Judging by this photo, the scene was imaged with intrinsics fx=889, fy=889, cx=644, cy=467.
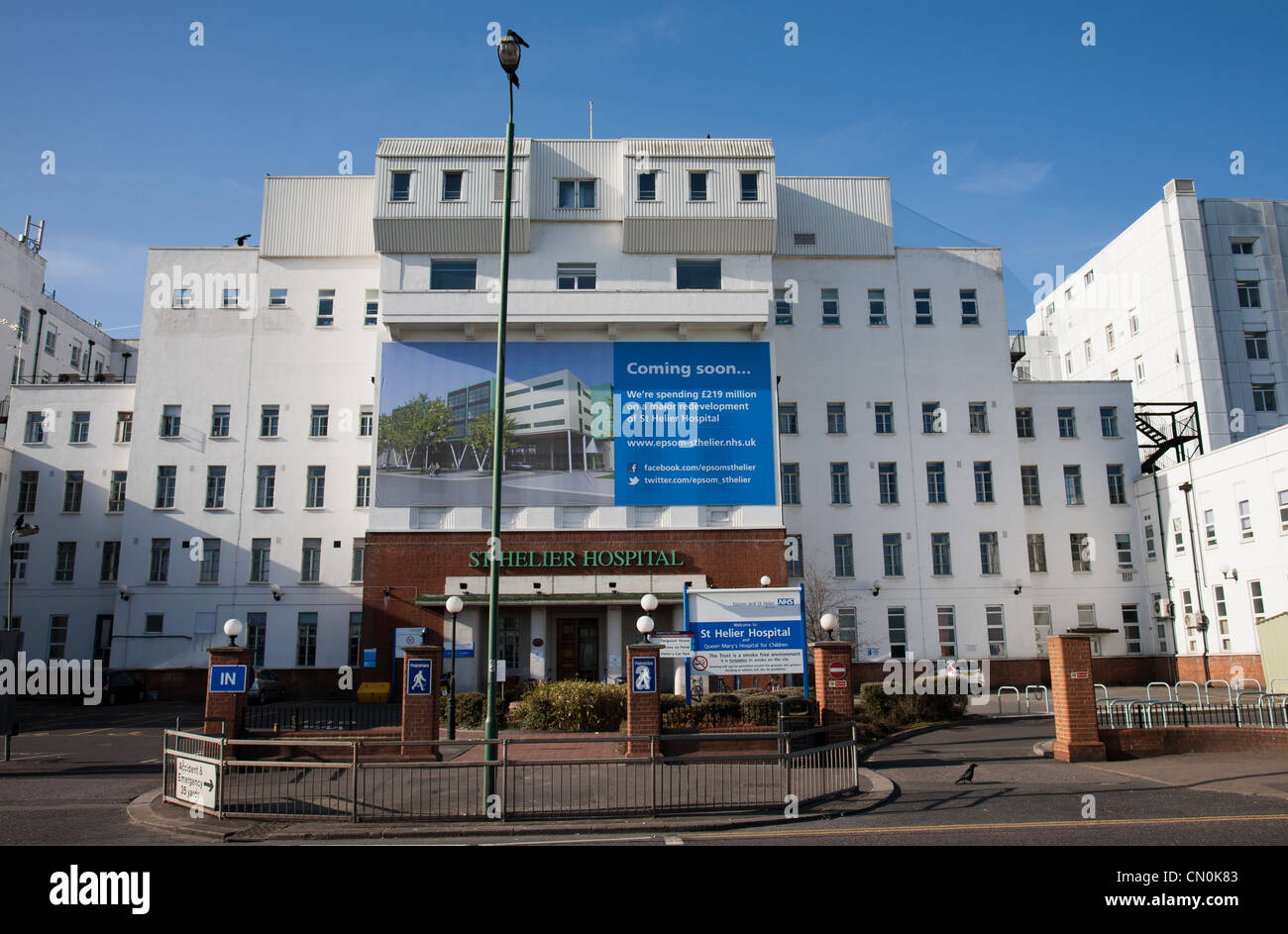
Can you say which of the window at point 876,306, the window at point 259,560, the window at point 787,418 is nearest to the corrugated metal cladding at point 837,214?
the window at point 876,306

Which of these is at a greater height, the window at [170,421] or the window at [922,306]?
the window at [922,306]

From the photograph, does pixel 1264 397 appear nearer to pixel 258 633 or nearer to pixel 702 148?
pixel 702 148

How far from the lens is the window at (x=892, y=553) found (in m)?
39.3

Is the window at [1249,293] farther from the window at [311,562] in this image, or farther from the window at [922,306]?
the window at [311,562]

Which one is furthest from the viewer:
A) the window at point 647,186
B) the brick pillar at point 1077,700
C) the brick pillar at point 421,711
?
the window at point 647,186

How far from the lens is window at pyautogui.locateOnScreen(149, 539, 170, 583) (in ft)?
127

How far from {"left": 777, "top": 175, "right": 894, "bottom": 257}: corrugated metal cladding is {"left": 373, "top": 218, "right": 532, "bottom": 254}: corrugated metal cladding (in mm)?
12703

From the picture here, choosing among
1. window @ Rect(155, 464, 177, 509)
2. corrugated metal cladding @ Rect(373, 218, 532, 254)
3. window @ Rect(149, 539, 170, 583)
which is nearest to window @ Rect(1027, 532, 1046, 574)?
corrugated metal cladding @ Rect(373, 218, 532, 254)

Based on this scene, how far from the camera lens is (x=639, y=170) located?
1479 inches

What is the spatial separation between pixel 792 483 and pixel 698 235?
11561 millimetres

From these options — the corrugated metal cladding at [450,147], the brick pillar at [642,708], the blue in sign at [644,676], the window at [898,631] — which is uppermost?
the corrugated metal cladding at [450,147]

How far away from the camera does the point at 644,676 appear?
17.2 m

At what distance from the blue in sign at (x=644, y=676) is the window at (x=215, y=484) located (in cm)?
2879

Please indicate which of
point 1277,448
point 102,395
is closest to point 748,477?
point 1277,448
